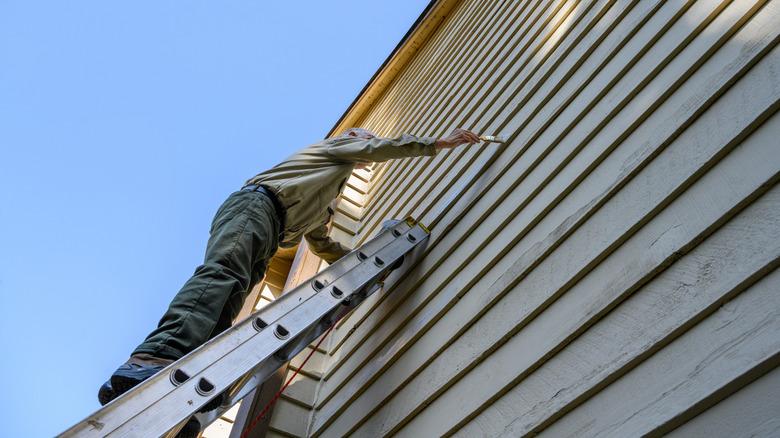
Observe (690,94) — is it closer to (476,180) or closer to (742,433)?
(742,433)

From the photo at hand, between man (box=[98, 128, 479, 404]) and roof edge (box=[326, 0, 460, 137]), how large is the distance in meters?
2.99

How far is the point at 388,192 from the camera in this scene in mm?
4465

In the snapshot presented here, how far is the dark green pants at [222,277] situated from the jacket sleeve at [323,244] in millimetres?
469

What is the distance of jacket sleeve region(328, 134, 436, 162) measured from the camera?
3.21m

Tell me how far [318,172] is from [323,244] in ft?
1.88

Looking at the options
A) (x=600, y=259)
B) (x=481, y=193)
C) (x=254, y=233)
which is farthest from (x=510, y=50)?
(x=600, y=259)

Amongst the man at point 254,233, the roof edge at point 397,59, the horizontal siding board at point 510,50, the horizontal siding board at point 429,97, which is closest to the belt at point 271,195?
the man at point 254,233

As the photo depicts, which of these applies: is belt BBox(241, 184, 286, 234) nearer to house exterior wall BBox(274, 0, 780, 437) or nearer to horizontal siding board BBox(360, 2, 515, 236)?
house exterior wall BBox(274, 0, 780, 437)

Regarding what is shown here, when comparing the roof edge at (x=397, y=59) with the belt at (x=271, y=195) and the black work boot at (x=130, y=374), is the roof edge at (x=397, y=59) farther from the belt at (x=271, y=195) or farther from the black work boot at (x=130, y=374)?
the black work boot at (x=130, y=374)

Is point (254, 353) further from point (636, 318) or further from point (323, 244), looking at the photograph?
point (323, 244)

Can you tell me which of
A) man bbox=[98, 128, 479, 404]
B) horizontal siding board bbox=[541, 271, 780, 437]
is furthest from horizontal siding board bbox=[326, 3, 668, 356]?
horizontal siding board bbox=[541, 271, 780, 437]

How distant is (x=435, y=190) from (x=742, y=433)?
2445 mm

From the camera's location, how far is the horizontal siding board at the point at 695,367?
1.25 meters

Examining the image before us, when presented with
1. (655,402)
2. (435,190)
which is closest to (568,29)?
(435,190)
